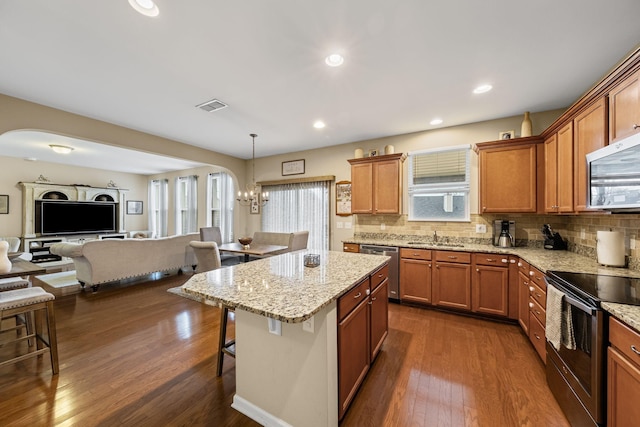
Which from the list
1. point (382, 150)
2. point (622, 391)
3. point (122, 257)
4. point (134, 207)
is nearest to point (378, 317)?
point (622, 391)

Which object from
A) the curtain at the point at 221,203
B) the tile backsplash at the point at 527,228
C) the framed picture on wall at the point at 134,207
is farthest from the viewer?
the framed picture on wall at the point at 134,207

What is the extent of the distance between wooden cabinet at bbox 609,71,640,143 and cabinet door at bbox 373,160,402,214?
2.34 m

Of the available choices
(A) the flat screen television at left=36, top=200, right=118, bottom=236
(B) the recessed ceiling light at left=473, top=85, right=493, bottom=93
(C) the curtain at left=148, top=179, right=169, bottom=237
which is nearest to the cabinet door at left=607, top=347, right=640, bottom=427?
(B) the recessed ceiling light at left=473, top=85, right=493, bottom=93

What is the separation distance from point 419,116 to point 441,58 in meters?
1.29

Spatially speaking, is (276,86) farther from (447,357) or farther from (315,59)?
(447,357)

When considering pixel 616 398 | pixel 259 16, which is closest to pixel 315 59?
pixel 259 16

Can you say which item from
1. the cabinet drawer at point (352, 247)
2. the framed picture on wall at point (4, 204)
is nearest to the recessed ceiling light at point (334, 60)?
the cabinet drawer at point (352, 247)

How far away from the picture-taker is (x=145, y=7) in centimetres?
162

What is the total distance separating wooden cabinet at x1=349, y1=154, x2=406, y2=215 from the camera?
3.98 m

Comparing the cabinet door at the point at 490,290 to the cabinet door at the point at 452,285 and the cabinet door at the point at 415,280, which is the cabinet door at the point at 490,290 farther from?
the cabinet door at the point at 415,280

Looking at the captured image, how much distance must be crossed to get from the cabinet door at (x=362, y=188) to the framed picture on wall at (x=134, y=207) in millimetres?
8371

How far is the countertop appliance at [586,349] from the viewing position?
1293 mm

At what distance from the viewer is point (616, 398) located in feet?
3.91

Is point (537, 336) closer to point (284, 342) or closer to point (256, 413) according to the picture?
point (284, 342)
